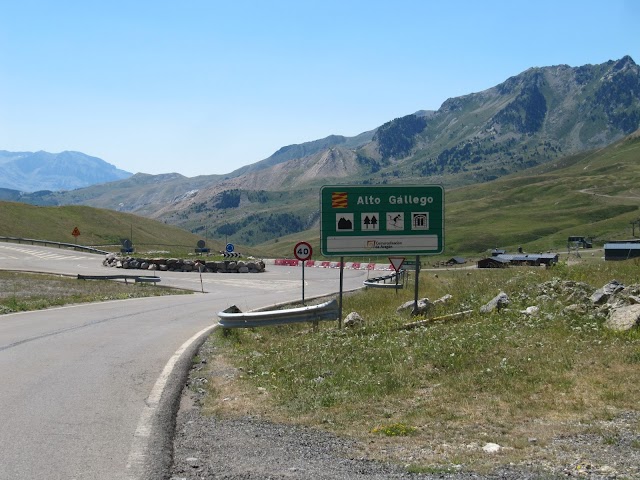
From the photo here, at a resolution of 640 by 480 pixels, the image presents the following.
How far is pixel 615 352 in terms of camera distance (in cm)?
1023

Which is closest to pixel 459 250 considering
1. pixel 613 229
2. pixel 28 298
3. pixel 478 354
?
pixel 613 229

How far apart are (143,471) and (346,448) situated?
205 cm

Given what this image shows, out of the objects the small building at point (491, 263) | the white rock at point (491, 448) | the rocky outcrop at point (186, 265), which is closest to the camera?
the white rock at point (491, 448)

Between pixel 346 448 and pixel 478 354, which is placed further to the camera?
pixel 478 354

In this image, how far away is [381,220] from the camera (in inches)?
671

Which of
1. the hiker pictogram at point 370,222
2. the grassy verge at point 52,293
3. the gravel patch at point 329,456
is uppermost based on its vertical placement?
the hiker pictogram at point 370,222

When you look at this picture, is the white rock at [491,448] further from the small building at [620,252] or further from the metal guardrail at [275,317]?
the small building at [620,252]

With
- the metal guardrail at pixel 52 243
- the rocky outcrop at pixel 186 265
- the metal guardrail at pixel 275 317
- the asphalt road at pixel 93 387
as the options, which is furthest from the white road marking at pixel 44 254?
the metal guardrail at pixel 275 317

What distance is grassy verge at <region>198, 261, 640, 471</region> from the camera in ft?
23.4

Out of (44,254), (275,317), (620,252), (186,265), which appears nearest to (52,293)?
(275,317)

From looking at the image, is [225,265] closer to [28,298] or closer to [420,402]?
[28,298]

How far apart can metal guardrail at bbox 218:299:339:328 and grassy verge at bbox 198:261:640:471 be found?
2.45 feet

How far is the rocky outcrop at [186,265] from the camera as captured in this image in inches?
2078

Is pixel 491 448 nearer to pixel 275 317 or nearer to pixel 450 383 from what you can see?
pixel 450 383
